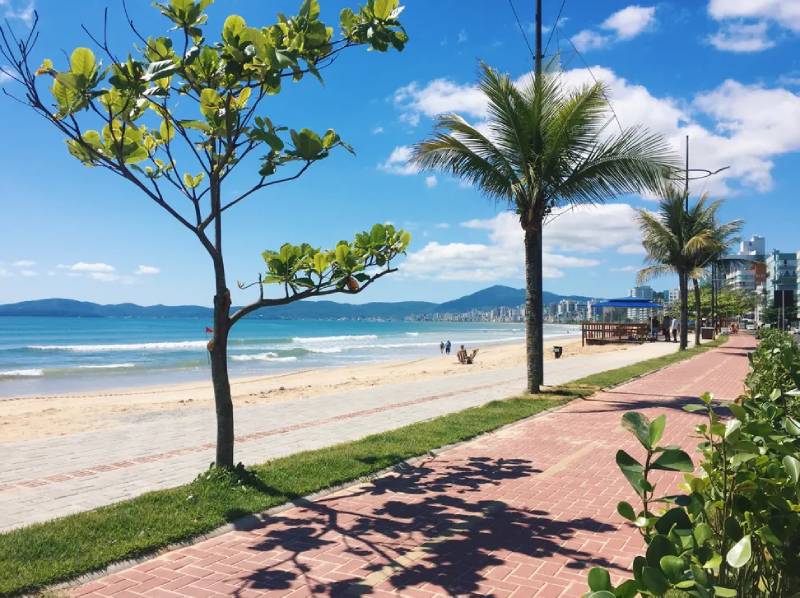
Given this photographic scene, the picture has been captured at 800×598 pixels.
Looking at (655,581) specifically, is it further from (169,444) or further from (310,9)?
(169,444)

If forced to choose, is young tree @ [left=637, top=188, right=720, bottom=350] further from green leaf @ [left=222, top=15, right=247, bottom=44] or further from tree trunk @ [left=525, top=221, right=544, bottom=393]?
green leaf @ [left=222, top=15, right=247, bottom=44]

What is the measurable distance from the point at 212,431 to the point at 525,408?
5.10 m

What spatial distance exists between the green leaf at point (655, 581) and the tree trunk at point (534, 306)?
1136 centimetres

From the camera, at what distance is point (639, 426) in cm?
159

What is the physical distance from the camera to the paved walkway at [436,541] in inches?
149

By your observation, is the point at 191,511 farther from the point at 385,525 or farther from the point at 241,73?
the point at 241,73

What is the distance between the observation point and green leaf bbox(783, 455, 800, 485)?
5.21ft

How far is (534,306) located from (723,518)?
10965 mm

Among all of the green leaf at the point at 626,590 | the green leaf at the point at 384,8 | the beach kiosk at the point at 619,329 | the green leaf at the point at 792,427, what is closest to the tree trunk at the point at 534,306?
the green leaf at the point at 384,8

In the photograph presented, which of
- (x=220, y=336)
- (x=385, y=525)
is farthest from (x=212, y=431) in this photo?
(x=385, y=525)

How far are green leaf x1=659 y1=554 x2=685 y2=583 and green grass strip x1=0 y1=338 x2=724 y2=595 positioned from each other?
3.79 meters

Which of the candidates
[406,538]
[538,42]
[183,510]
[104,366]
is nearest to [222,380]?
[183,510]

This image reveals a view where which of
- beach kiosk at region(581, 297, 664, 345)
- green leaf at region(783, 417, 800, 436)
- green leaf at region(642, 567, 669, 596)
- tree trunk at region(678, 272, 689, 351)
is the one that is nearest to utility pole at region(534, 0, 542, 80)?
green leaf at region(783, 417, 800, 436)

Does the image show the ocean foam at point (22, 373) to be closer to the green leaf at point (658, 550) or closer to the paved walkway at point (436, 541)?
the paved walkway at point (436, 541)
